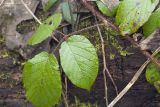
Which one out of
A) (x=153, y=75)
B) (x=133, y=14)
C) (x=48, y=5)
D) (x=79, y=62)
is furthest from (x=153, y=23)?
(x=48, y=5)

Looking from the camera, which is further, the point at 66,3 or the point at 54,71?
the point at 66,3

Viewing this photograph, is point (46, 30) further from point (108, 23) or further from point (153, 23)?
point (153, 23)

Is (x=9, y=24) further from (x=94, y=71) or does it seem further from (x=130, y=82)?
(x=130, y=82)

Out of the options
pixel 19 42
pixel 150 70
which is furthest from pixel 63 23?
pixel 150 70

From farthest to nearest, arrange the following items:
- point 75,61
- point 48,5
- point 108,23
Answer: point 48,5 → point 108,23 → point 75,61

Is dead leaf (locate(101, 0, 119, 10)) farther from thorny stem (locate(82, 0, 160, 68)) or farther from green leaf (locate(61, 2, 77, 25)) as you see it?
green leaf (locate(61, 2, 77, 25))

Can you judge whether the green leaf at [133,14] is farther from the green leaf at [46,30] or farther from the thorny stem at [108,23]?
the green leaf at [46,30]

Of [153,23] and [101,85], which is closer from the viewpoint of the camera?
[153,23]
